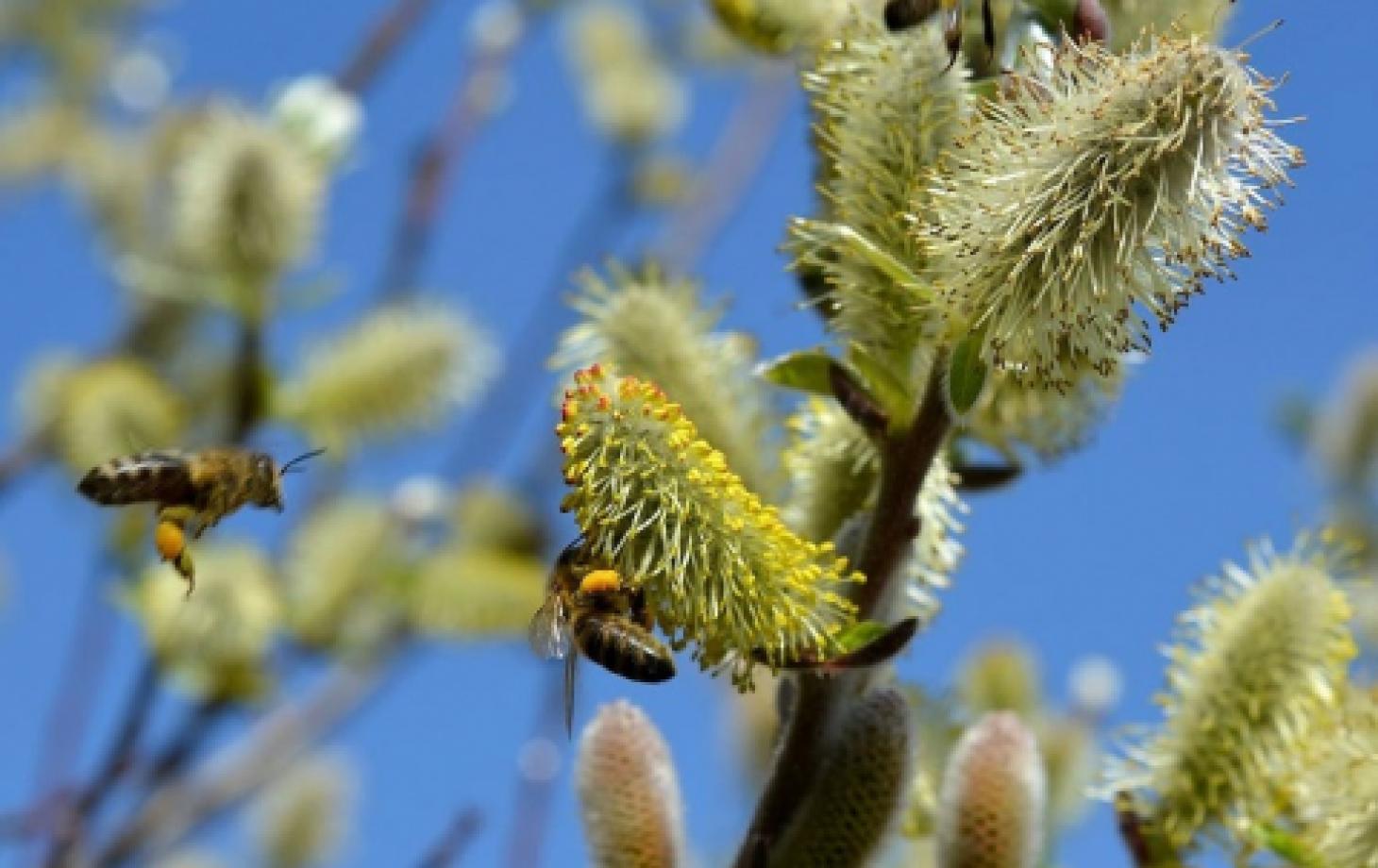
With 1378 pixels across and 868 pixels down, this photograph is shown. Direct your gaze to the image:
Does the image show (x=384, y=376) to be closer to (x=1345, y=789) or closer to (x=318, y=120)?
(x=318, y=120)

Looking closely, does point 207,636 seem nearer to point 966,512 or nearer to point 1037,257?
point 966,512

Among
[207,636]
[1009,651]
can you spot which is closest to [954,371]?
[1009,651]

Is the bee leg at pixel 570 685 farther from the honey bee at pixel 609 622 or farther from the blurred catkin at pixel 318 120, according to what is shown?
the blurred catkin at pixel 318 120

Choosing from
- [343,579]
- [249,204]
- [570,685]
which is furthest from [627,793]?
[343,579]

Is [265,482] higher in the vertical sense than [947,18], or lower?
lower

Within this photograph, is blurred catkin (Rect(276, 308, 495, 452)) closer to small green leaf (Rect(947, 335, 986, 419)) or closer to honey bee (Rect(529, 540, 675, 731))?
honey bee (Rect(529, 540, 675, 731))
